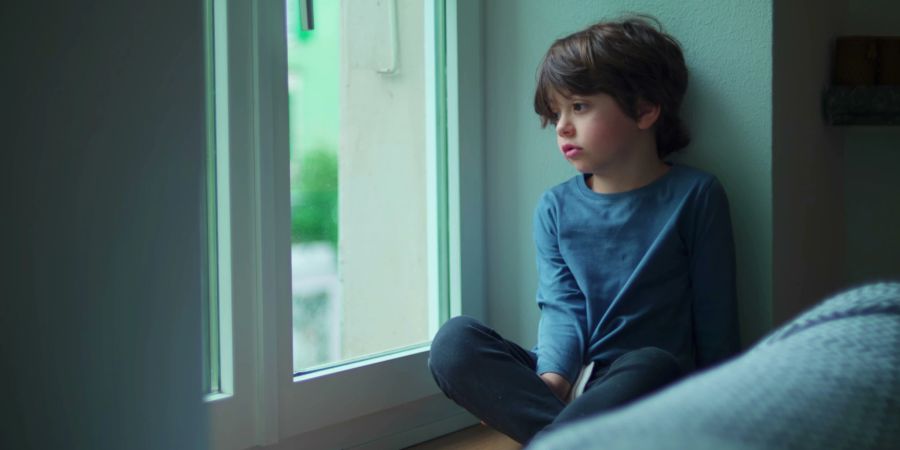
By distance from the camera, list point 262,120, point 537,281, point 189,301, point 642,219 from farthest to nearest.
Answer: point 537,281, point 642,219, point 262,120, point 189,301

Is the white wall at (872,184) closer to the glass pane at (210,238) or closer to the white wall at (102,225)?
the glass pane at (210,238)

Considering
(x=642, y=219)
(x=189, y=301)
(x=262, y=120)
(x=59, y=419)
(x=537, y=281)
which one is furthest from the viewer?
A: (x=537, y=281)

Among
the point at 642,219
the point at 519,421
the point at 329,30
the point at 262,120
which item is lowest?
the point at 519,421

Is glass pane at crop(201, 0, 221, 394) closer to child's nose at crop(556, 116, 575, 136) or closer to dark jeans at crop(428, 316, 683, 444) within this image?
dark jeans at crop(428, 316, 683, 444)

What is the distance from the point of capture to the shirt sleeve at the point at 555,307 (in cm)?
135

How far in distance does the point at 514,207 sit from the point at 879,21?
827mm

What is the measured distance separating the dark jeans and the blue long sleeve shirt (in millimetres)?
79

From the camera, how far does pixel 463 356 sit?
1261 mm

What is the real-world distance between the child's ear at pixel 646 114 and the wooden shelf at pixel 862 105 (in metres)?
0.38

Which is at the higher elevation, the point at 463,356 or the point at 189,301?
the point at 189,301

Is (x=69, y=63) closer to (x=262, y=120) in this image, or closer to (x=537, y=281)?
(x=262, y=120)

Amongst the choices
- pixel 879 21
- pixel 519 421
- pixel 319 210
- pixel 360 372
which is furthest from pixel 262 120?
pixel 879 21

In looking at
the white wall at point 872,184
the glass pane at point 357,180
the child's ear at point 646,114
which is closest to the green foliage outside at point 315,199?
the glass pane at point 357,180

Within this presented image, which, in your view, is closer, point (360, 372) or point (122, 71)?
point (122, 71)
